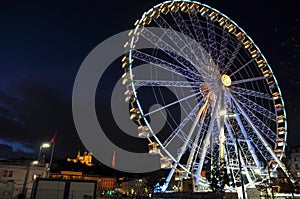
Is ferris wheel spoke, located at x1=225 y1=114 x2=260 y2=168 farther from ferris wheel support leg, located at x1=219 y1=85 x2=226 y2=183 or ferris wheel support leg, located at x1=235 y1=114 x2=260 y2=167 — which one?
ferris wheel support leg, located at x1=219 y1=85 x2=226 y2=183

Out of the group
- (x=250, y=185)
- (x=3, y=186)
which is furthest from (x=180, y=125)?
(x=3, y=186)

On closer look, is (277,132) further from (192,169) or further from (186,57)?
(186,57)

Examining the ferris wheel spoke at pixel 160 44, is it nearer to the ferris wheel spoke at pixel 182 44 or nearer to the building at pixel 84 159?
the ferris wheel spoke at pixel 182 44

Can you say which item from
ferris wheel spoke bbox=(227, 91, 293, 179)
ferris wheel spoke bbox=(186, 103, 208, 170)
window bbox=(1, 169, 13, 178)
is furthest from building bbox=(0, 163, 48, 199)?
ferris wheel spoke bbox=(227, 91, 293, 179)

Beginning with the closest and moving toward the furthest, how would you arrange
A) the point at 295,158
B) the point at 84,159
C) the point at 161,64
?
1. the point at 161,64
2. the point at 295,158
3. the point at 84,159

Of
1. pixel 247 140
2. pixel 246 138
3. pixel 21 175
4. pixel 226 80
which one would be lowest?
pixel 21 175

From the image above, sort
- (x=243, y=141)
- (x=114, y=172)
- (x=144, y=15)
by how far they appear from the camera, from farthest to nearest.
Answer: (x=114, y=172), (x=243, y=141), (x=144, y=15)

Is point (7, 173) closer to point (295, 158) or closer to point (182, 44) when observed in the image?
point (182, 44)

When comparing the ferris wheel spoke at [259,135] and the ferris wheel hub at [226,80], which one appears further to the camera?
the ferris wheel hub at [226,80]

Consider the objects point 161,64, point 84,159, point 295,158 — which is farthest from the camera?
point 84,159

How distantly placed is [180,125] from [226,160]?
285 inches

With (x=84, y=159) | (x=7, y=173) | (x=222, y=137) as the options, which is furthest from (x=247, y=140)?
(x=84, y=159)

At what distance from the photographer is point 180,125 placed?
24.0 metres

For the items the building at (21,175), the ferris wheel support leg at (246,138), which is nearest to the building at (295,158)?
the ferris wheel support leg at (246,138)
